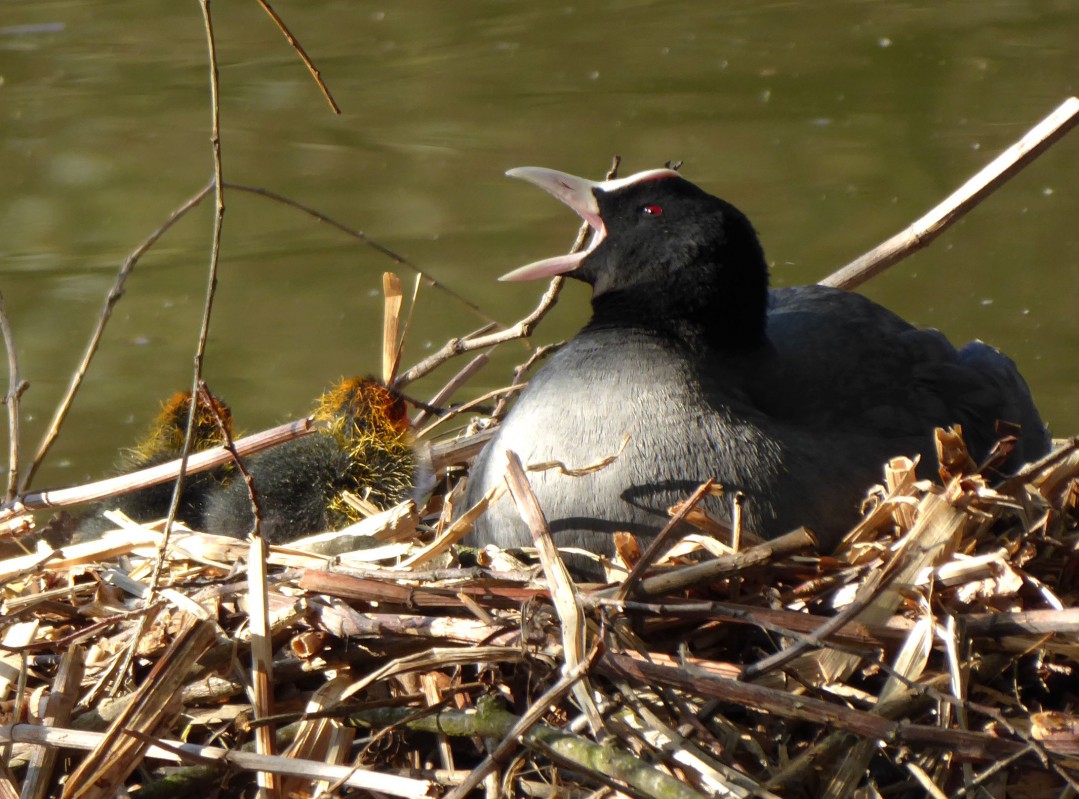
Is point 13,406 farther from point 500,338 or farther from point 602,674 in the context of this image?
point 602,674

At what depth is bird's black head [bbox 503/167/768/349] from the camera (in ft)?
6.89

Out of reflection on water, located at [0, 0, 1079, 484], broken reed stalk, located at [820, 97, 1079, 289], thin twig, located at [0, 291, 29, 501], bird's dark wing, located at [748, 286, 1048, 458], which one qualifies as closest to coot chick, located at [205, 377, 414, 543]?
thin twig, located at [0, 291, 29, 501]

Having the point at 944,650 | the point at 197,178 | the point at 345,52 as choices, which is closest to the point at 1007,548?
the point at 944,650

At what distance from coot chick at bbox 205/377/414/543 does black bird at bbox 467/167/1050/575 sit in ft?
1.13

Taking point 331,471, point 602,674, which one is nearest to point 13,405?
point 331,471

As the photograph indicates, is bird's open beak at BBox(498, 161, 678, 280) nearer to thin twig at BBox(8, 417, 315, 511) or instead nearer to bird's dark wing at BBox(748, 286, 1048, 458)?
bird's dark wing at BBox(748, 286, 1048, 458)

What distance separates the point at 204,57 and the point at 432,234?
1304mm

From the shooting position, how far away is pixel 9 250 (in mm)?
4895

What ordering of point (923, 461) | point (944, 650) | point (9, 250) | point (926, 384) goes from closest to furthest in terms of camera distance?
point (944, 650)
point (923, 461)
point (926, 384)
point (9, 250)

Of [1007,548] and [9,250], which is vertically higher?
[1007,548]

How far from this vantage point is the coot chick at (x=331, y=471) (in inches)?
93.4

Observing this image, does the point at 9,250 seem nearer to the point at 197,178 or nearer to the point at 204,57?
the point at 197,178

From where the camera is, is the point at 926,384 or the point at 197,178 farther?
the point at 197,178

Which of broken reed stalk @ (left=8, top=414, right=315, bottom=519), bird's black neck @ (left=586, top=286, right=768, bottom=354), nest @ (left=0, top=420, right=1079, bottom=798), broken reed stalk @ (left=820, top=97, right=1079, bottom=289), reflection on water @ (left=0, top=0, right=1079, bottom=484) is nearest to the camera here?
nest @ (left=0, top=420, right=1079, bottom=798)
